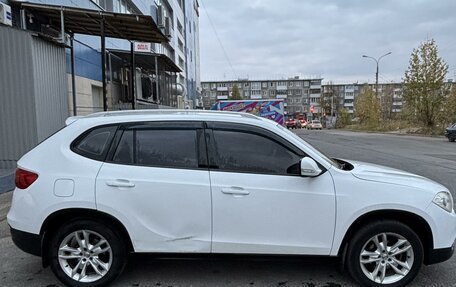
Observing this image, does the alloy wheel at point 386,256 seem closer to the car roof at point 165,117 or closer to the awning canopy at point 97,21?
the car roof at point 165,117

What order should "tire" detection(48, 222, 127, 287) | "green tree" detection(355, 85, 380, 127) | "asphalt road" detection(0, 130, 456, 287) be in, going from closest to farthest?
"tire" detection(48, 222, 127, 287), "asphalt road" detection(0, 130, 456, 287), "green tree" detection(355, 85, 380, 127)

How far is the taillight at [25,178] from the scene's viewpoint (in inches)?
137

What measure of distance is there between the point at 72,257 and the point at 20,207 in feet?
2.31

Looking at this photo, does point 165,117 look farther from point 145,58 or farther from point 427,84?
point 427,84

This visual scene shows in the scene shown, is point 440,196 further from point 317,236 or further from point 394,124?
point 394,124

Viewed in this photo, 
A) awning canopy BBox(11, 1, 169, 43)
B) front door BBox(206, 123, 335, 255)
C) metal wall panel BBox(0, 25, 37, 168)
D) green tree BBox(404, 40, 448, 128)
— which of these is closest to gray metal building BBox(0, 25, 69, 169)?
metal wall panel BBox(0, 25, 37, 168)

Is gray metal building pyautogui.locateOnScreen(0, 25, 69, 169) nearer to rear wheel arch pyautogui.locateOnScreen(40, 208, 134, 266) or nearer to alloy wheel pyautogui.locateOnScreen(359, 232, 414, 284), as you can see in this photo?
rear wheel arch pyautogui.locateOnScreen(40, 208, 134, 266)

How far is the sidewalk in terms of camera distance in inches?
274

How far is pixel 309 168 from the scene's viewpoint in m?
3.34

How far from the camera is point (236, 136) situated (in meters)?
3.61

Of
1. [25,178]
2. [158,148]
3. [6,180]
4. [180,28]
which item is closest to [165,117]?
[158,148]

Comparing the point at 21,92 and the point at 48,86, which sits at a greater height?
the point at 48,86

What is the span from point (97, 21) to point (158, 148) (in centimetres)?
853

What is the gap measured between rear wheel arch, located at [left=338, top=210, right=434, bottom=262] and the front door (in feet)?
0.65
